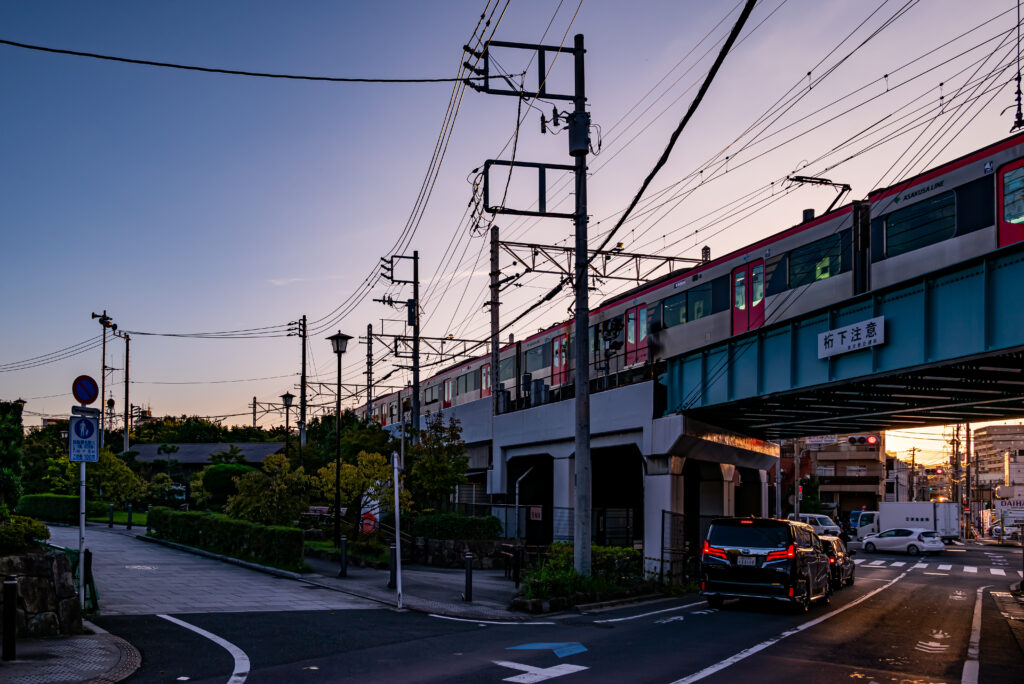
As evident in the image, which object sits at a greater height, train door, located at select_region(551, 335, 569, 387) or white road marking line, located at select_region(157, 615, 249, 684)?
train door, located at select_region(551, 335, 569, 387)

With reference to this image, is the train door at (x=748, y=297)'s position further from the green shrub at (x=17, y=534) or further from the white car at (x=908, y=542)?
the white car at (x=908, y=542)

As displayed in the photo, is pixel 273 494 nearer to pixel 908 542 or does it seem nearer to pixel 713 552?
pixel 713 552

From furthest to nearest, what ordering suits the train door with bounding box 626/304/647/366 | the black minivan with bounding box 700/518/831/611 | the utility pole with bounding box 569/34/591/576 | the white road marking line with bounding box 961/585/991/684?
1. the train door with bounding box 626/304/647/366
2. the utility pole with bounding box 569/34/591/576
3. the black minivan with bounding box 700/518/831/611
4. the white road marking line with bounding box 961/585/991/684

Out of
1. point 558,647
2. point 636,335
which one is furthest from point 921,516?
point 558,647

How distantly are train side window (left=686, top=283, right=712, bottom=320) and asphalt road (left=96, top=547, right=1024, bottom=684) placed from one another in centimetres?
967

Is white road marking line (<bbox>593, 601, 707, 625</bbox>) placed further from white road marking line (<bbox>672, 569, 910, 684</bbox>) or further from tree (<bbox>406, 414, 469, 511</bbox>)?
tree (<bbox>406, 414, 469, 511</bbox>)

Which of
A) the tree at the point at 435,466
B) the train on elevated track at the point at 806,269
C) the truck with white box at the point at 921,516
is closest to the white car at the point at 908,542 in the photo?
the truck with white box at the point at 921,516

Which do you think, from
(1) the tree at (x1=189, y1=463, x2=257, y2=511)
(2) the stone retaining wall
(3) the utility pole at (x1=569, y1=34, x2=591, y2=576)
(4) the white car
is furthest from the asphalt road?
(1) the tree at (x1=189, y1=463, x2=257, y2=511)

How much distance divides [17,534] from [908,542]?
137ft

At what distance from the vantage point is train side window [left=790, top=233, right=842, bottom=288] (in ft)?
68.7

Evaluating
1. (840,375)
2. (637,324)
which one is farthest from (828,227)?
(637,324)

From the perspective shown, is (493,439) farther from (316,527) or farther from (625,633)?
(625,633)

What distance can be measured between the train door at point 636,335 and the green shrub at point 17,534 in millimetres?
20045

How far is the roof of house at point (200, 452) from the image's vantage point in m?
69.8
